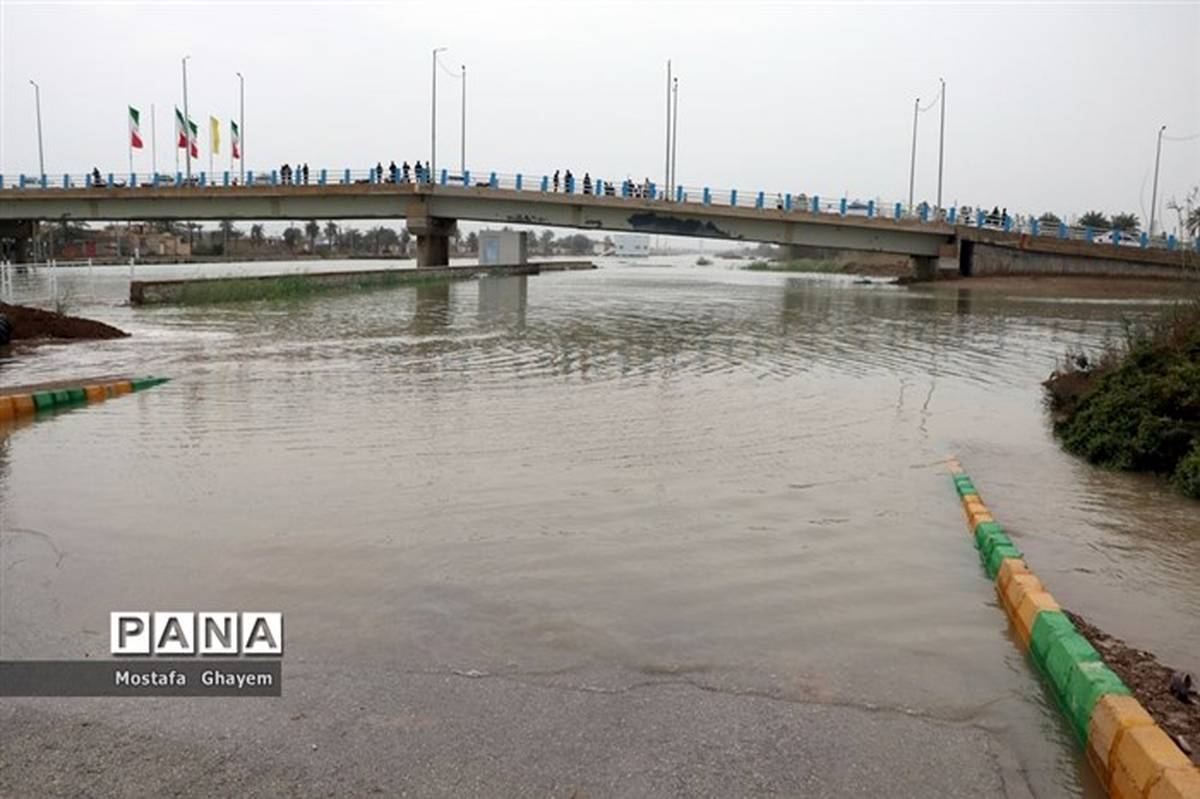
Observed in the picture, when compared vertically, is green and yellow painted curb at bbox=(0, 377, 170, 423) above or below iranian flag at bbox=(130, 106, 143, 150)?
below

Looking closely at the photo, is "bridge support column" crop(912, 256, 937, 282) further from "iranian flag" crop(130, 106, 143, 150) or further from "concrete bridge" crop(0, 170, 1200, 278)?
"iranian flag" crop(130, 106, 143, 150)

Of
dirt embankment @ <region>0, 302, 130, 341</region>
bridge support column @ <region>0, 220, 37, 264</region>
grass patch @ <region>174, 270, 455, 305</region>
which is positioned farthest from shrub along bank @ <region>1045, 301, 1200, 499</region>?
bridge support column @ <region>0, 220, 37, 264</region>

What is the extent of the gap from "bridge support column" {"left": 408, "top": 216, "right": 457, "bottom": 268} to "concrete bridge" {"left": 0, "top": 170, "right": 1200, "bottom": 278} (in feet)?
0.26

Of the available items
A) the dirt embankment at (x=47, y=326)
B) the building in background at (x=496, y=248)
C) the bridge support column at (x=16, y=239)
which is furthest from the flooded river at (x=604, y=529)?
the bridge support column at (x=16, y=239)

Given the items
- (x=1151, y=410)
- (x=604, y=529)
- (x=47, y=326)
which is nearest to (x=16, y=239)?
(x=47, y=326)

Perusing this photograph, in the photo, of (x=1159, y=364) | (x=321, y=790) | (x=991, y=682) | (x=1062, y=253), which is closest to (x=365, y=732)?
(x=321, y=790)

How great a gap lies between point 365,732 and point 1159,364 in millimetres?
9961

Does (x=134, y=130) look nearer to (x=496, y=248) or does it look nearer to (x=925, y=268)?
(x=496, y=248)

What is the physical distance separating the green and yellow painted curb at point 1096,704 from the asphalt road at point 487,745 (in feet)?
1.25

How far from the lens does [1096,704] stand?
13.7 ft

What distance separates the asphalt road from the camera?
3.76 m

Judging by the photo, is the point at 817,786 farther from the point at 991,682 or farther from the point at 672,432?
the point at 672,432

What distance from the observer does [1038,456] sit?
10.7 metres

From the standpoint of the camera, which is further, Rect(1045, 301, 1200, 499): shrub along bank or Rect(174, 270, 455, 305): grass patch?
Rect(174, 270, 455, 305): grass patch
